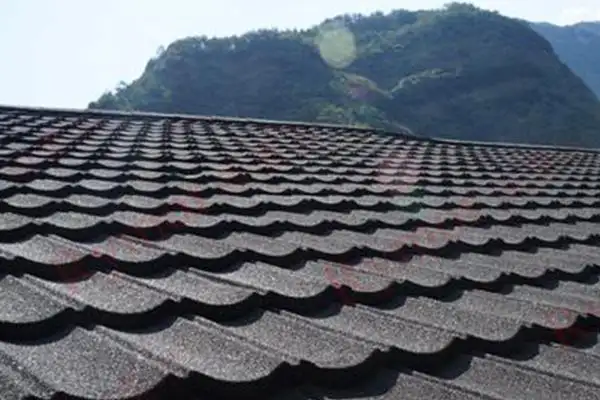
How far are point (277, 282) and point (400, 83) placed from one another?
6703cm

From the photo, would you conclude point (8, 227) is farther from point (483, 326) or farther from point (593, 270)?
point (593, 270)

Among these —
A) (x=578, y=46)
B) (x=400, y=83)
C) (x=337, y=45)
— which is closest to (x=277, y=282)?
(x=400, y=83)

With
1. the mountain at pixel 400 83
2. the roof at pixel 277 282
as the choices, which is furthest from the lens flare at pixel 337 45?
the roof at pixel 277 282

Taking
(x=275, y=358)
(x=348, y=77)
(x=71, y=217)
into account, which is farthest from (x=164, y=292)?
(x=348, y=77)

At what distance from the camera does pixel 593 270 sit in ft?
9.40

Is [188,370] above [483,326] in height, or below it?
above

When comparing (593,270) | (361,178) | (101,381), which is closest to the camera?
(101,381)

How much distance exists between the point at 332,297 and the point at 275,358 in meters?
0.56

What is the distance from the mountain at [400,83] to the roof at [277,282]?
4382 centimetres

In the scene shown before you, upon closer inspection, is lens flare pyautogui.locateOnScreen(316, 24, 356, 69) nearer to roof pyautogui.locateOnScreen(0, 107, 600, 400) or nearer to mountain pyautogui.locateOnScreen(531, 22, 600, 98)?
mountain pyautogui.locateOnScreen(531, 22, 600, 98)

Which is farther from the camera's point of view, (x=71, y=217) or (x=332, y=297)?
(x=71, y=217)

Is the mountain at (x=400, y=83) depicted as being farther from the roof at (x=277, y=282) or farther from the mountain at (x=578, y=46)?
the roof at (x=277, y=282)

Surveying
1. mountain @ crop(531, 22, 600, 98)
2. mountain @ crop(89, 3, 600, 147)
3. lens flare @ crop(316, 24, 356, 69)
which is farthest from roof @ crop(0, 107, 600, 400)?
mountain @ crop(531, 22, 600, 98)

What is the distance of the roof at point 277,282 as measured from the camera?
149 cm
